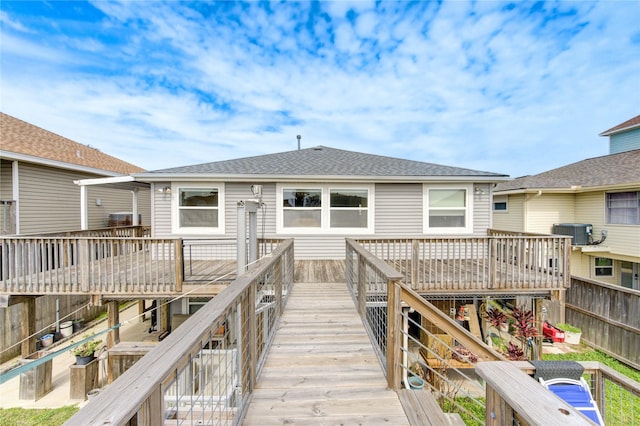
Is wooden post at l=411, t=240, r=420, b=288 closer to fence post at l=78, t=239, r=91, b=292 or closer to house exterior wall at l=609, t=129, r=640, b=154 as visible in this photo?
fence post at l=78, t=239, r=91, b=292

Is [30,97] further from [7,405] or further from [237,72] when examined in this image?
[7,405]

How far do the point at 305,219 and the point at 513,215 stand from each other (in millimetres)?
9999

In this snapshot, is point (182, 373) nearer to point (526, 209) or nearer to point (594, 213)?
point (526, 209)

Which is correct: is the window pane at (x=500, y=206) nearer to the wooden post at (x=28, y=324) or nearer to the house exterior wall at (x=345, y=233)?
the house exterior wall at (x=345, y=233)

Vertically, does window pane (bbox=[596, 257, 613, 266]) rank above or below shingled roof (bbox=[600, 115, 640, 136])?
below

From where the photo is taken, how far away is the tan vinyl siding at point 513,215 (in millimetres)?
11383

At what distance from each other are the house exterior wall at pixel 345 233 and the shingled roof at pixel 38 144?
456 cm

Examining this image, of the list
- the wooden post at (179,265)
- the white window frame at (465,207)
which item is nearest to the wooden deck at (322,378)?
the wooden post at (179,265)

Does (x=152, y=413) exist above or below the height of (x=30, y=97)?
below

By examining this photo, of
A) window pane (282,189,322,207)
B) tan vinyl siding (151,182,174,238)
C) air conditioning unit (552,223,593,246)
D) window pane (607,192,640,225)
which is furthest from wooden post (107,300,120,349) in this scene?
window pane (607,192,640,225)

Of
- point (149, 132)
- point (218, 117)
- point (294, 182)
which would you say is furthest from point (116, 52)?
point (294, 182)

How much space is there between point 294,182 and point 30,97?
664 inches

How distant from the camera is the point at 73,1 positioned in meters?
9.73

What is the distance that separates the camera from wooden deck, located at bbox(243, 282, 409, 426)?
7.23 feet
